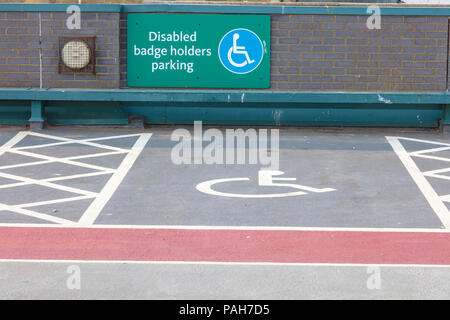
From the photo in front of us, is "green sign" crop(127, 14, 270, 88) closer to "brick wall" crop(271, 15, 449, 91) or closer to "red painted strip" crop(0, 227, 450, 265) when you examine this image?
"brick wall" crop(271, 15, 449, 91)

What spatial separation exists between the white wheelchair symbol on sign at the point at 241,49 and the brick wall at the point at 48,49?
5.80 ft

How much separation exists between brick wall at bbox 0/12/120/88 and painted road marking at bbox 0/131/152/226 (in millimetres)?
968

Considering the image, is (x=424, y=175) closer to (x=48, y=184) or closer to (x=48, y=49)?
(x=48, y=184)

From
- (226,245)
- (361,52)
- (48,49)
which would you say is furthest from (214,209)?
(48,49)

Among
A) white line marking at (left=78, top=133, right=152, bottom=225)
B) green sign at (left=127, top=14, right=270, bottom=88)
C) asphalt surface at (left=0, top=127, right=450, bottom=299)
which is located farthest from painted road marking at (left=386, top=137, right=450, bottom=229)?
white line marking at (left=78, top=133, right=152, bottom=225)

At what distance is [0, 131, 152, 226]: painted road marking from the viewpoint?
33.1 feet

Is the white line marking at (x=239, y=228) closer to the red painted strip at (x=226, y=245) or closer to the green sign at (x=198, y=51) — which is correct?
the red painted strip at (x=226, y=245)

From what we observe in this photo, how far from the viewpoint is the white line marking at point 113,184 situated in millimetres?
9914

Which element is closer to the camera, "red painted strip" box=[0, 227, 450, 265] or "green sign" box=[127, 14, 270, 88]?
"red painted strip" box=[0, 227, 450, 265]

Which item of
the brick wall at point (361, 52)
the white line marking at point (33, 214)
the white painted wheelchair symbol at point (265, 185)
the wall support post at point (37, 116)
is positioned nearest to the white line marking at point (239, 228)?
the white line marking at point (33, 214)

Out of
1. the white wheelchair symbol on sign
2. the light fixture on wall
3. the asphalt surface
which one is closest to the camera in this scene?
the asphalt surface

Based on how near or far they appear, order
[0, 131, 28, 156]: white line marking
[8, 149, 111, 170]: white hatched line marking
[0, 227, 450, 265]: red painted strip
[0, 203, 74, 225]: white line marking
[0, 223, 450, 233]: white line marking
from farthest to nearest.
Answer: [0, 131, 28, 156]: white line marking, [8, 149, 111, 170]: white hatched line marking, [0, 203, 74, 225]: white line marking, [0, 223, 450, 233]: white line marking, [0, 227, 450, 265]: red painted strip

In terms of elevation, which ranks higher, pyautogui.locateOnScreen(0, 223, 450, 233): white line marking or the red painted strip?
pyautogui.locateOnScreen(0, 223, 450, 233): white line marking
